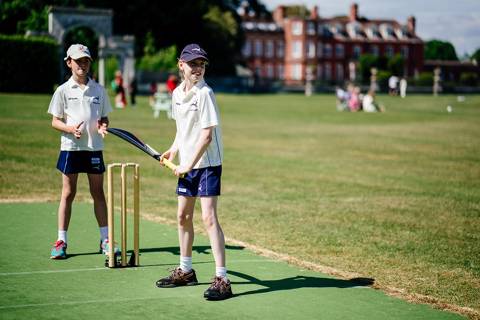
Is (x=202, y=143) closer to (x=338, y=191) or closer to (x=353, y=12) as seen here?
(x=338, y=191)

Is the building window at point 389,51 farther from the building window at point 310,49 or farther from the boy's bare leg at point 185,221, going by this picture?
the boy's bare leg at point 185,221

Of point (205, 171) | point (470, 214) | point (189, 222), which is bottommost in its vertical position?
point (470, 214)

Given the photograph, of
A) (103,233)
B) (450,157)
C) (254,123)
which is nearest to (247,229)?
(103,233)

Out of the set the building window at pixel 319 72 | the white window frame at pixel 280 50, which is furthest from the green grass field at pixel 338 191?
the white window frame at pixel 280 50

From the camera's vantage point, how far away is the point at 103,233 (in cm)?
895

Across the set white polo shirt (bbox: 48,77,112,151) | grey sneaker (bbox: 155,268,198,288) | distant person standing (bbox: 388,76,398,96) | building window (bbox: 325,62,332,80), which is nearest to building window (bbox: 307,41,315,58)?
building window (bbox: 325,62,332,80)

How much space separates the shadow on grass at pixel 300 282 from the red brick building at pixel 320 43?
121m

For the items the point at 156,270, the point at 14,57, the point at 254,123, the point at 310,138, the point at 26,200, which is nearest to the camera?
the point at 156,270

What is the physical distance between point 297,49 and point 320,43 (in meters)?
4.39

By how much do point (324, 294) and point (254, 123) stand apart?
27.0m

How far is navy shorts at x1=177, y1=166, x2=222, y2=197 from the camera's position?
23.4 ft

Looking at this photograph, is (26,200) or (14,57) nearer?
(26,200)

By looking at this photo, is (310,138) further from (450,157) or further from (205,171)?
(205,171)

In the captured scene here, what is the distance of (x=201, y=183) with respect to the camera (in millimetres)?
7164
